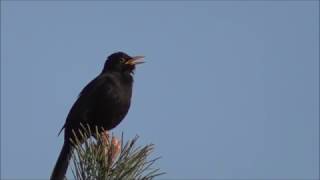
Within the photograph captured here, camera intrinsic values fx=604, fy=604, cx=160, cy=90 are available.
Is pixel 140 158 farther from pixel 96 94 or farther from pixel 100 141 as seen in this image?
pixel 96 94

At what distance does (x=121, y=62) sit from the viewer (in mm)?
8156

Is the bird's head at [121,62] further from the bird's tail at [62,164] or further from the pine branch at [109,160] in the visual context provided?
the pine branch at [109,160]

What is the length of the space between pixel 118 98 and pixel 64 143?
1320mm

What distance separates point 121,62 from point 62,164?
2.89m

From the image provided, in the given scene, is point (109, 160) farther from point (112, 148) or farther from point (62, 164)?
point (62, 164)

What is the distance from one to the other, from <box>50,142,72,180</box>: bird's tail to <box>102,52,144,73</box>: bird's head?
6.53 feet

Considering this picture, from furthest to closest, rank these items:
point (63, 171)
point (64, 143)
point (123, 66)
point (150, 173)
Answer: point (123, 66) → point (64, 143) → point (63, 171) → point (150, 173)

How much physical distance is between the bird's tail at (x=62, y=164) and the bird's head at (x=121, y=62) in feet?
6.53

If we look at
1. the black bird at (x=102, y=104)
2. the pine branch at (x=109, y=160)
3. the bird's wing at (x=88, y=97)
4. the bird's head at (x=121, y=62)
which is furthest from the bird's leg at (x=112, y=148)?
the bird's head at (x=121, y=62)

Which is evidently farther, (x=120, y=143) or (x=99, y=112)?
(x=99, y=112)

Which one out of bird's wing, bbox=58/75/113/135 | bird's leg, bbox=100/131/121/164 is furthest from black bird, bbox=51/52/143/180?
bird's leg, bbox=100/131/121/164

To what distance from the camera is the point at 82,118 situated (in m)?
7.36

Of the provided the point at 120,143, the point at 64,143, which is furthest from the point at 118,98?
the point at 120,143

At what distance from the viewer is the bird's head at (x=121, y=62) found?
8102 millimetres
